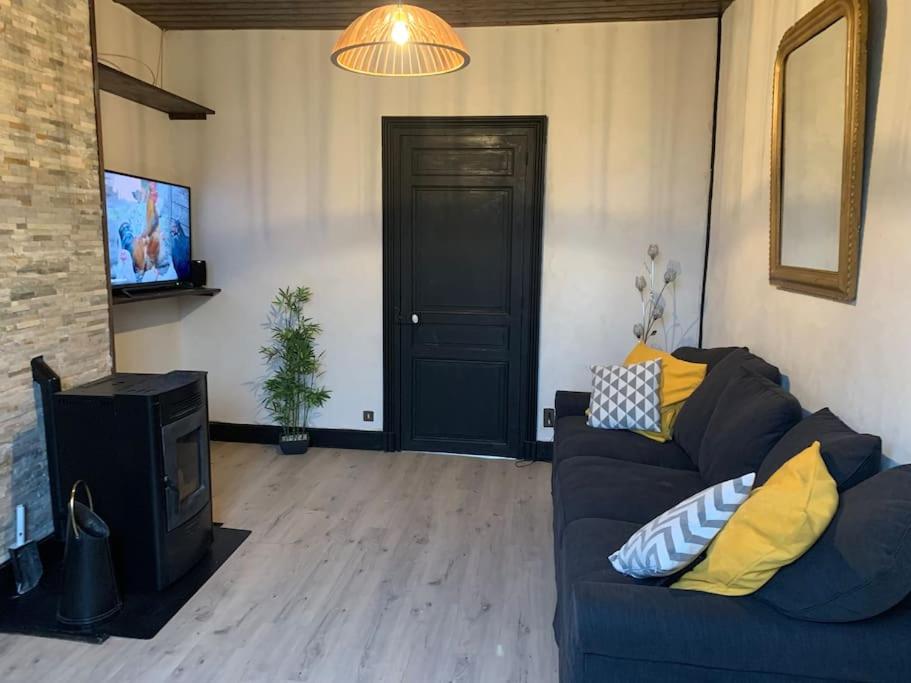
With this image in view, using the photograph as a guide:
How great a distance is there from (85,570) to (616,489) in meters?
1.93

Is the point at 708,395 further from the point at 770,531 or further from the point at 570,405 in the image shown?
the point at 770,531

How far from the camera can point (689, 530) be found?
63.0 inches

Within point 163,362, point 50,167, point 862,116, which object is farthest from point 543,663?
point 163,362

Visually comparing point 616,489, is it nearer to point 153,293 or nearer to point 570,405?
point 570,405

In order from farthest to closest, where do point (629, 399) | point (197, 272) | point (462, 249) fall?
point (197, 272)
point (462, 249)
point (629, 399)

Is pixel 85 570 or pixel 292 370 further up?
pixel 292 370

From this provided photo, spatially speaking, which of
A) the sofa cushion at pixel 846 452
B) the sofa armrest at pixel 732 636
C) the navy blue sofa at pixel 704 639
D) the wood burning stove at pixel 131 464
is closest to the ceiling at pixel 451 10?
the wood burning stove at pixel 131 464

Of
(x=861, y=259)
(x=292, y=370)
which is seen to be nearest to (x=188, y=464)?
(x=292, y=370)

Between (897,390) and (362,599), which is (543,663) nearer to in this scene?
(362,599)

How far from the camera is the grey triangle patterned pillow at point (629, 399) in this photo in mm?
3188

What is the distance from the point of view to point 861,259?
210 cm

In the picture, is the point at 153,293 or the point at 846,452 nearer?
the point at 846,452

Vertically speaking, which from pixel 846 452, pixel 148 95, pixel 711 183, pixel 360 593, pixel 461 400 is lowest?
pixel 360 593

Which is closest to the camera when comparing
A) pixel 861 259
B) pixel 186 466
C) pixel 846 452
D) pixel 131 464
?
pixel 846 452
